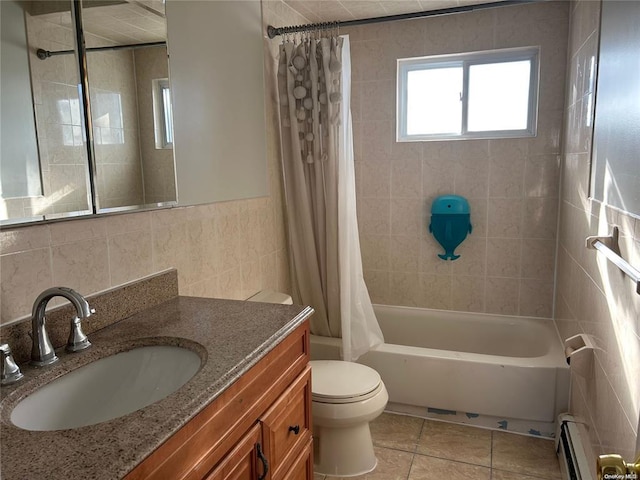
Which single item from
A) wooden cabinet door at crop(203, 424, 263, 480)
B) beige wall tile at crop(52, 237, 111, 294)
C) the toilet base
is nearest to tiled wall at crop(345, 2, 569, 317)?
the toilet base

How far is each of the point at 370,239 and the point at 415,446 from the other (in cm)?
145

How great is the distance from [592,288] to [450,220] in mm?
1236

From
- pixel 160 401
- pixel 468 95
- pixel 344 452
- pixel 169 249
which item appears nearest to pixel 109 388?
pixel 160 401

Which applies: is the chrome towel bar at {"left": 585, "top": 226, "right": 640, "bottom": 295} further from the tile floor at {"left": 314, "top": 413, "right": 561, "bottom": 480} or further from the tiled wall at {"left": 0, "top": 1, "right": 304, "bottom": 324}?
the tiled wall at {"left": 0, "top": 1, "right": 304, "bottom": 324}

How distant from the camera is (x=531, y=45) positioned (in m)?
2.82

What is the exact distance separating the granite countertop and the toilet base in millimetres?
931

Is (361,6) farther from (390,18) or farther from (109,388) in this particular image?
(109,388)

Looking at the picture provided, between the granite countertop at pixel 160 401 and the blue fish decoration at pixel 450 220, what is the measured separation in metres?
1.77

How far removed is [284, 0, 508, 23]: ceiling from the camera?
270 centimetres

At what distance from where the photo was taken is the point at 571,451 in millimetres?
1980

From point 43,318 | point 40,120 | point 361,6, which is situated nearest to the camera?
point 43,318

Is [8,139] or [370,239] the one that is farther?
[370,239]

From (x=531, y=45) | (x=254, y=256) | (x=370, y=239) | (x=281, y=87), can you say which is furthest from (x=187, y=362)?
(x=531, y=45)

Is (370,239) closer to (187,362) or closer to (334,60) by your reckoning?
(334,60)
